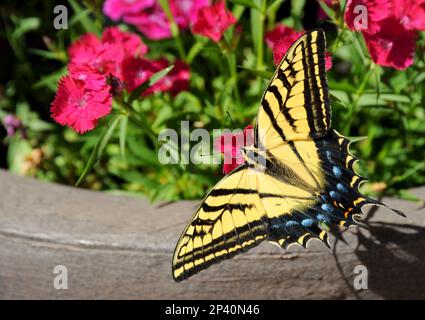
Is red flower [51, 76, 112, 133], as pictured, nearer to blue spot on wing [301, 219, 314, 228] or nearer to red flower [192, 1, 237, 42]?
red flower [192, 1, 237, 42]

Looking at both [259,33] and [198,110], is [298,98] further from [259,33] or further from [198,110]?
[198,110]

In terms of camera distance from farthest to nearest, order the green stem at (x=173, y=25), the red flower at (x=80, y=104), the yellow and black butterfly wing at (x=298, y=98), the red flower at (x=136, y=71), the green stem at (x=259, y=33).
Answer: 1. the green stem at (x=173, y=25)
2. the green stem at (x=259, y=33)
3. the red flower at (x=136, y=71)
4. the red flower at (x=80, y=104)
5. the yellow and black butterfly wing at (x=298, y=98)

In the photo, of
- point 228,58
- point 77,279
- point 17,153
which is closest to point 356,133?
point 228,58

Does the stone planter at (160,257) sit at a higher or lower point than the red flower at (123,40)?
lower

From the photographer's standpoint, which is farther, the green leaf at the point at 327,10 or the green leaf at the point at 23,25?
the green leaf at the point at 23,25

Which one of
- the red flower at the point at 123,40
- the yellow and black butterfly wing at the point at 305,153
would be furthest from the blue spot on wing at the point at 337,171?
the red flower at the point at 123,40

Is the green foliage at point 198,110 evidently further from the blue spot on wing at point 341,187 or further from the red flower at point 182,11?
the blue spot on wing at point 341,187
